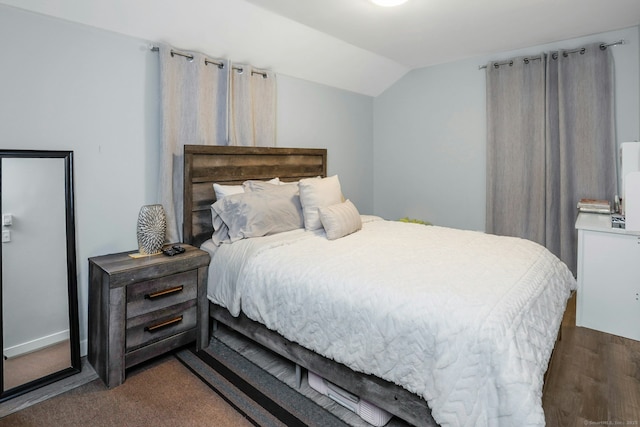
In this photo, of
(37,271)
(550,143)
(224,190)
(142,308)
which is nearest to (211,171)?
(224,190)

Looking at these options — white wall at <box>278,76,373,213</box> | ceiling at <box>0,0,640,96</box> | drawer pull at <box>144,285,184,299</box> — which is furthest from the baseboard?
white wall at <box>278,76,373,213</box>

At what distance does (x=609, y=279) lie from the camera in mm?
2613

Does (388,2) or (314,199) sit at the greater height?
(388,2)

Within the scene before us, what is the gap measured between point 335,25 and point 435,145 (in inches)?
77.1

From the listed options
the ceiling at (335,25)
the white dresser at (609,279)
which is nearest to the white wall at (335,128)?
the ceiling at (335,25)

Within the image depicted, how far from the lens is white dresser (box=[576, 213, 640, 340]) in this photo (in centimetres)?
253

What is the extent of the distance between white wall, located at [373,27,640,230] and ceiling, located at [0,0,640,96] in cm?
40

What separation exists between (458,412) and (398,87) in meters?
4.06

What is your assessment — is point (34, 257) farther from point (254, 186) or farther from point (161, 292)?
point (254, 186)

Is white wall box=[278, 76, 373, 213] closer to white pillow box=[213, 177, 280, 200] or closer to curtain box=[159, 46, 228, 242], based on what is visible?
curtain box=[159, 46, 228, 242]

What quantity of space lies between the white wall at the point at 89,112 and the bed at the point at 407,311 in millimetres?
374

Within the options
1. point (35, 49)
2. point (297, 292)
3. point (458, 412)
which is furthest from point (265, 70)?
point (458, 412)

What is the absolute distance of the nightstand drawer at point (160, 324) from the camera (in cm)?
209

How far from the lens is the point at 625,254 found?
2.54 meters
